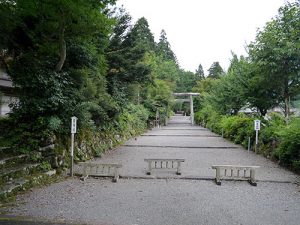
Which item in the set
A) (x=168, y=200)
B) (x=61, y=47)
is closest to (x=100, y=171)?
(x=168, y=200)

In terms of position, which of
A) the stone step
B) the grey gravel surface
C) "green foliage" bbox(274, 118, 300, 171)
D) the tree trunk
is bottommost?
the grey gravel surface

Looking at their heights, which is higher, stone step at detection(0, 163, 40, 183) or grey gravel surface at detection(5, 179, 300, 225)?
stone step at detection(0, 163, 40, 183)

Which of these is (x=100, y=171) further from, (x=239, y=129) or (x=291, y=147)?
(x=239, y=129)

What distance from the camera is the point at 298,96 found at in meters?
13.9

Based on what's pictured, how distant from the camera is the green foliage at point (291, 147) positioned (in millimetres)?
8680

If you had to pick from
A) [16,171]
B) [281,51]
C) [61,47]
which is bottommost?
[16,171]

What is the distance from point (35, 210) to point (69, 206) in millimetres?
600

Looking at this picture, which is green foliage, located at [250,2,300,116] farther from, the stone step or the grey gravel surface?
the stone step

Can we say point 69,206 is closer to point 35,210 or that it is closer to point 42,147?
point 35,210

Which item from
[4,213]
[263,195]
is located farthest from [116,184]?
Answer: [263,195]

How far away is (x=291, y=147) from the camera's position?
8891mm

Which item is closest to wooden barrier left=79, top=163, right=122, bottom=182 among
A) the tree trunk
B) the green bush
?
the tree trunk

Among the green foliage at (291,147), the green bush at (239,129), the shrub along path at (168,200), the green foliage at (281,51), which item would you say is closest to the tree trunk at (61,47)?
the shrub along path at (168,200)

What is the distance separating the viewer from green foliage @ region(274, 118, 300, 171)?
28.5 ft
